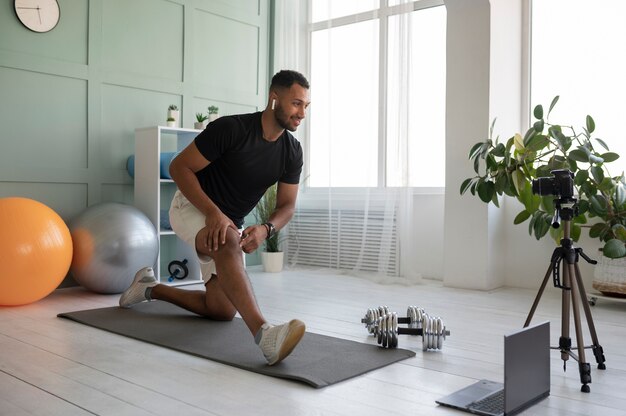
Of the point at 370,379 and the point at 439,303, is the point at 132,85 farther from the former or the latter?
the point at 370,379

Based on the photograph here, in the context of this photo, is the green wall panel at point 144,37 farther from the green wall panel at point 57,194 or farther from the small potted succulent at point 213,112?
the green wall panel at point 57,194

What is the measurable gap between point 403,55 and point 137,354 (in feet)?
11.1

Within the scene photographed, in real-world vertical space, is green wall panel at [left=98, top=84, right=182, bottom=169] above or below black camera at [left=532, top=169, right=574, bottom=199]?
above

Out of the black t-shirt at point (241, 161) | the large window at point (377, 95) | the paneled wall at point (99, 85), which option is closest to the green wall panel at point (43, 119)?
the paneled wall at point (99, 85)

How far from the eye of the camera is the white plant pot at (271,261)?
5.46 m

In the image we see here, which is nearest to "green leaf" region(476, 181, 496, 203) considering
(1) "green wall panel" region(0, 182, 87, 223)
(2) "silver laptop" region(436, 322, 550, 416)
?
(2) "silver laptop" region(436, 322, 550, 416)

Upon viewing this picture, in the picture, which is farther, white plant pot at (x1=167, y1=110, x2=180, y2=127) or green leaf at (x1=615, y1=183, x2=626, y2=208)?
white plant pot at (x1=167, y1=110, x2=180, y2=127)

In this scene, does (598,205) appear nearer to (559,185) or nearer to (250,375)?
(559,185)

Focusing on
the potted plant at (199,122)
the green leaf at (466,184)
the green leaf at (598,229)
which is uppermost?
the potted plant at (199,122)

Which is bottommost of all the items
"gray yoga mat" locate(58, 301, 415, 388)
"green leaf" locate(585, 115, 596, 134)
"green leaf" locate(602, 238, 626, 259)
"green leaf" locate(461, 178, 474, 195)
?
"gray yoga mat" locate(58, 301, 415, 388)

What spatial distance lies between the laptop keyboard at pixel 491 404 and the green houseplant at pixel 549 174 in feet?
6.35

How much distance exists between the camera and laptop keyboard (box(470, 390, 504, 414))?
197cm

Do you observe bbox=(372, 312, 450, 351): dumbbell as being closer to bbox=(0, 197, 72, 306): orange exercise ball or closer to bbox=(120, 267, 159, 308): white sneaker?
bbox=(120, 267, 159, 308): white sneaker

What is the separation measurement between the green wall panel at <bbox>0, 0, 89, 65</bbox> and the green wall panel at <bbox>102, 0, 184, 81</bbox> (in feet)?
0.57
